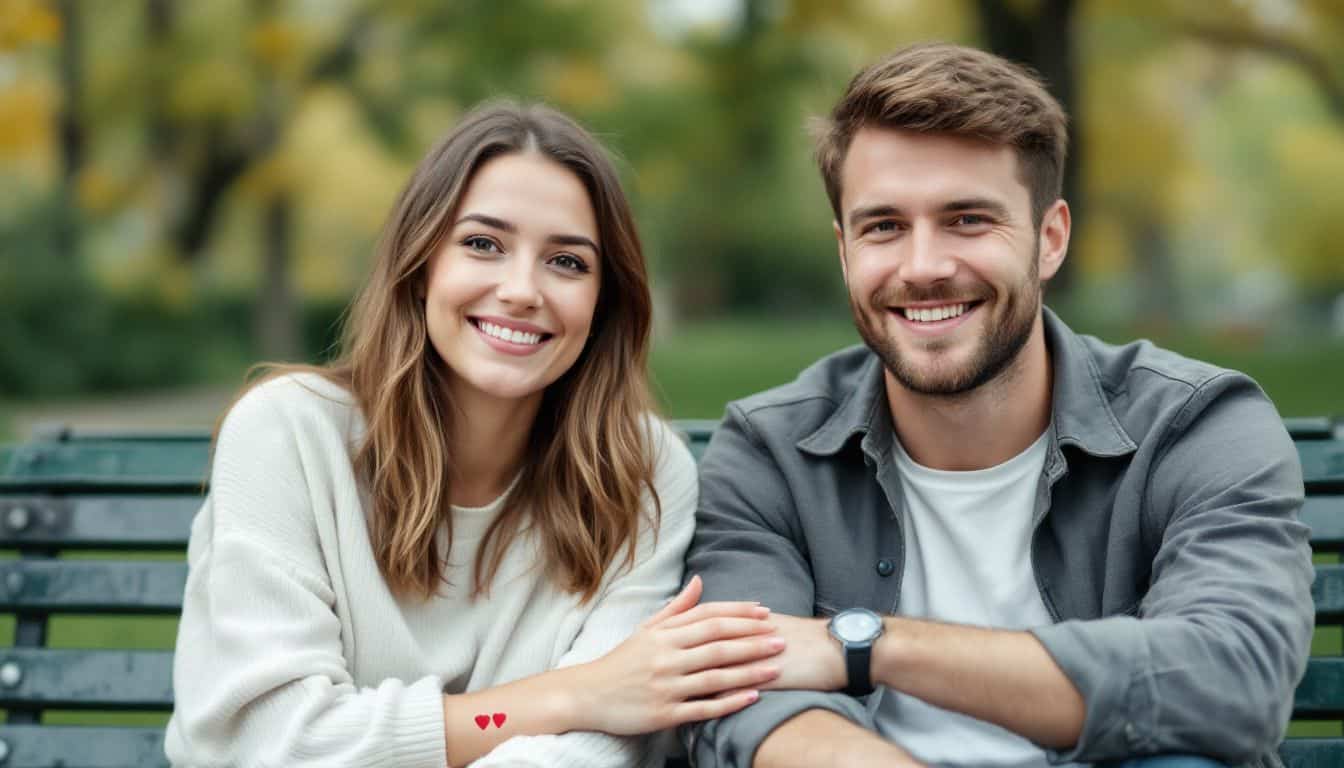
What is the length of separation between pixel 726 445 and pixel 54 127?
664 inches

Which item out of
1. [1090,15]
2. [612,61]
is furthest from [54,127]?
[1090,15]

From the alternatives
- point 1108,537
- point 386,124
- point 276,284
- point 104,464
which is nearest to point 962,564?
point 1108,537

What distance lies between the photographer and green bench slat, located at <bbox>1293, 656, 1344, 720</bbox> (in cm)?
321

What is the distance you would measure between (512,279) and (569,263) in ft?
0.63

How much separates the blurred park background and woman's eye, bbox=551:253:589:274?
825 cm

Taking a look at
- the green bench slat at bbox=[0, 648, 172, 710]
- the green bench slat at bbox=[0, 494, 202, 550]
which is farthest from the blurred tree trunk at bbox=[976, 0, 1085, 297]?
the green bench slat at bbox=[0, 648, 172, 710]

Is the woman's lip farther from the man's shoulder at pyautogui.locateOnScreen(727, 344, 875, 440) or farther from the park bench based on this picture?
the park bench

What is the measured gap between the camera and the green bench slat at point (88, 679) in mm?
3426

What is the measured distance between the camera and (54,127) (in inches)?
703

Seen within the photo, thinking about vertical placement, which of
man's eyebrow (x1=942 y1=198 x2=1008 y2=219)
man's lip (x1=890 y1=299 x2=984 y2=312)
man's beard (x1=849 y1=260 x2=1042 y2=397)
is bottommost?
man's beard (x1=849 y1=260 x2=1042 y2=397)

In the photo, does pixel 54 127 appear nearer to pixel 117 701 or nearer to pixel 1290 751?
pixel 117 701

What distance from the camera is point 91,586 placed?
11.5ft

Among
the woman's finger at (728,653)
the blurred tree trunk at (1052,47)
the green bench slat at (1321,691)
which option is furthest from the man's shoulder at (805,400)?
the blurred tree trunk at (1052,47)

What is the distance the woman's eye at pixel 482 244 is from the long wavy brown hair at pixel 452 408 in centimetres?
6
